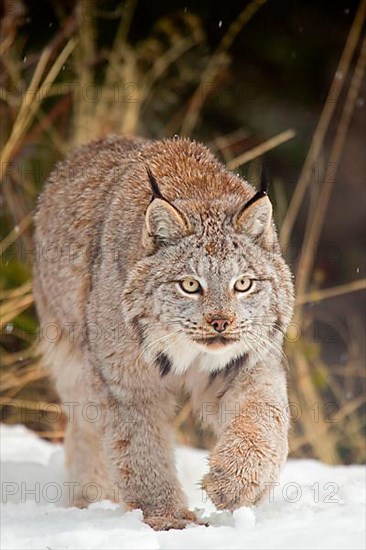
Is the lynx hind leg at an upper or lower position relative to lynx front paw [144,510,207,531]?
upper

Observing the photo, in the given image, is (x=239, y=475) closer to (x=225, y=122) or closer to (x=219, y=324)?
(x=219, y=324)

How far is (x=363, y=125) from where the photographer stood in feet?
41.8

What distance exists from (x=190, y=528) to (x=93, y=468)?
1.64 metres

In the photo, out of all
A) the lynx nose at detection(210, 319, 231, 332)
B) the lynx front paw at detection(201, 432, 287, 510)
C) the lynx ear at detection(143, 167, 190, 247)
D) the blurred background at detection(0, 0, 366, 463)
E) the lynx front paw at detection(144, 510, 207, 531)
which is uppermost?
the blurred background at detection(0, 0, 366, 463)

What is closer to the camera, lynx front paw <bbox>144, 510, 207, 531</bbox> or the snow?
the snow

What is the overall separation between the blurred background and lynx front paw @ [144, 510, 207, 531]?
234 cm

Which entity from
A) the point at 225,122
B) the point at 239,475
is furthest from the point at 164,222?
the point at 225,122

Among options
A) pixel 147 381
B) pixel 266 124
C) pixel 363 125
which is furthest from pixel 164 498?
pixel 363 125

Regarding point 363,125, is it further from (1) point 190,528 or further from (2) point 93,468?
(1) point 190,528

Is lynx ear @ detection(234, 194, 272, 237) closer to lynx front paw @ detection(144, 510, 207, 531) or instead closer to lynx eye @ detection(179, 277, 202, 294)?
lynx eye @ detection(179, 277, 202, 294)

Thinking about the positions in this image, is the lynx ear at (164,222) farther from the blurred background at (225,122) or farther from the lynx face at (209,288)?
the blurred background at (225,122)

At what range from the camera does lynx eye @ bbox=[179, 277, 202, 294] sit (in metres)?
4.71

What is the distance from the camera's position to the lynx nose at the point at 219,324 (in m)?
4.61

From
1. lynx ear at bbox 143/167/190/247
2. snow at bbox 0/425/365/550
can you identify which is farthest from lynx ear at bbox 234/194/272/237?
snow at bbox 0/425/365/550
